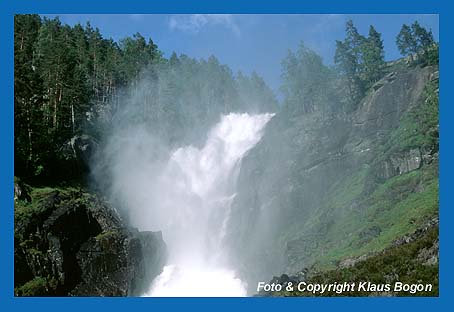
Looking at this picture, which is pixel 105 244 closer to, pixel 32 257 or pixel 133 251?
pixel 133 251

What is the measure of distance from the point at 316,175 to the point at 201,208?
367 inches

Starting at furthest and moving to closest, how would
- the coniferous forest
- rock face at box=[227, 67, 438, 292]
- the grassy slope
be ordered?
1. rock face at box=[227, 67, 438, 292]
2. the grassy slope
3. the coniferous forest

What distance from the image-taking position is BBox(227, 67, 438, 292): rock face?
29.5 m

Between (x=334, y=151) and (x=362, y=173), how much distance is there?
3.55 meters

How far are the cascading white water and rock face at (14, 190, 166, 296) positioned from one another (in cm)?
212

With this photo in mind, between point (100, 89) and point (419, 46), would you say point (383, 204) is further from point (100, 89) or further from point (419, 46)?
point (100, 89)

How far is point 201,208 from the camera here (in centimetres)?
3878

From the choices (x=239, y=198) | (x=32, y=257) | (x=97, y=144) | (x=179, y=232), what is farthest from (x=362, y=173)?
(x=32, y=257)

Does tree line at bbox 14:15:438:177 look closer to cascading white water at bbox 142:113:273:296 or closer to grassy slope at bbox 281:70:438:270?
cascading white water at bbox 142:113:273:296

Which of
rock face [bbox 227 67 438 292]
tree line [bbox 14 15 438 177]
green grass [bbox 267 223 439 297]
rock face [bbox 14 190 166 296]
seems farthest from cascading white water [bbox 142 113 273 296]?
green grass [bbox 267 223 439 297]

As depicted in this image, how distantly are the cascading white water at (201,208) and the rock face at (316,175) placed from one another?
1.50 m

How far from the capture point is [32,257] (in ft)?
72.9

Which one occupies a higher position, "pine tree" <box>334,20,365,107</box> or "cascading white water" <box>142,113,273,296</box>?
"pine tree" <box>334,20,365,107</box>

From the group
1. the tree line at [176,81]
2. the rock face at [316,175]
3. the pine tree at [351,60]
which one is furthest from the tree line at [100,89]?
the rock face at [316,175]
